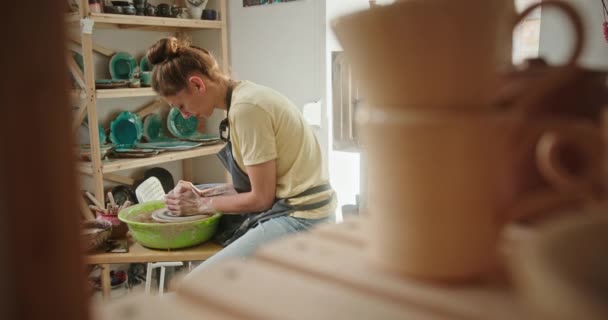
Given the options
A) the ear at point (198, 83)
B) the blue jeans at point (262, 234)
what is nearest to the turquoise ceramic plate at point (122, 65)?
the ear at point (198, 83)

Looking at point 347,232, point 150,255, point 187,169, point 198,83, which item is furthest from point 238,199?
point 187,169

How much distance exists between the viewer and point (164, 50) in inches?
71.2

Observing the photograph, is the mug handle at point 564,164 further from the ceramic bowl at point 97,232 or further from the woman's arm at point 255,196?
the ceramic bowl at point 97,232

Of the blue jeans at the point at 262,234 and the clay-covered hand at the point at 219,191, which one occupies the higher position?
the clay-covered hand at the point at 219,191

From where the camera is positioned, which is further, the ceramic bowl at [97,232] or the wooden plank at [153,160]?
the wooden plank at [153,160]

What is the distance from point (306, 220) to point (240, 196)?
0.86 ft

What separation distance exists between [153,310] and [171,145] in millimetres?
2567

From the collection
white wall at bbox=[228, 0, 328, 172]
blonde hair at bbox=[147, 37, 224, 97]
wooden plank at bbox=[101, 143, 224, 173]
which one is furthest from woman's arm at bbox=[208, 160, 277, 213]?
wooden plank at bbox=[101, 143, 224, 173]

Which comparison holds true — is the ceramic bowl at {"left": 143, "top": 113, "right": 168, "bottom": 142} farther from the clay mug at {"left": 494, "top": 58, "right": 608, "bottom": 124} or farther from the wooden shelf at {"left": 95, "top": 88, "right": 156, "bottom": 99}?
the clay mug at {"left": 494, "top": 58, "right": 608, "bottom": 124}

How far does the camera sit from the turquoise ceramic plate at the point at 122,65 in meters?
2.82

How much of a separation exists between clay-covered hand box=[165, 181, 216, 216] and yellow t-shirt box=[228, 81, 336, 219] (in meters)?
0.20

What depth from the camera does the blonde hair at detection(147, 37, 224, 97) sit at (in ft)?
5.94

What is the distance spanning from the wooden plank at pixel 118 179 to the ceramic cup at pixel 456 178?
8.75 feet

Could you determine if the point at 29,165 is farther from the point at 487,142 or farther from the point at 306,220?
the point at 306,220
